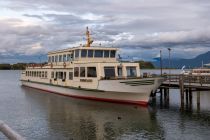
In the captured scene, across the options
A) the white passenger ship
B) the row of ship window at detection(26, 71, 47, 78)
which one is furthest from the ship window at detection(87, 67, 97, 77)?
the row of ship window at detection(26, 71, 47, 78)

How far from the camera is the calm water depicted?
72.6ft

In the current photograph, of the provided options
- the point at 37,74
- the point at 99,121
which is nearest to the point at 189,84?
the point at 99,121

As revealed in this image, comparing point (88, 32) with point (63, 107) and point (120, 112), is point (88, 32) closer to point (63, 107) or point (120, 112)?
point (63, 107)

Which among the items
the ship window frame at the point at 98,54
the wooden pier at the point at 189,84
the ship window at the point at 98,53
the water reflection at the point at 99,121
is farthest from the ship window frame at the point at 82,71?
the wooden pier at the point at 189,84

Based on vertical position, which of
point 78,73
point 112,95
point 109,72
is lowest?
point 112,95

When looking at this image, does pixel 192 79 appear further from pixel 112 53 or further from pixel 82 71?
pixel 82 71

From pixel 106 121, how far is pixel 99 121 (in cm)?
55

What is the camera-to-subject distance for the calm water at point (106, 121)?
22125 millimetres

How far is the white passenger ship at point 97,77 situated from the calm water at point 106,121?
1.26m

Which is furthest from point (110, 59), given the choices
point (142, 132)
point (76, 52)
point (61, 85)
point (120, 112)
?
point (142, 132)

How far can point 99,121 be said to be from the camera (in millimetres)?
27234

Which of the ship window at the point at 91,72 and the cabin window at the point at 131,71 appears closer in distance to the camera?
the ship window at the point at 91,72

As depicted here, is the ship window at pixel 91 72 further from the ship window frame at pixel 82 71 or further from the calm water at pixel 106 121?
the calm water at pixel 106 121

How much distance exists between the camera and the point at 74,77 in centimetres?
4081
